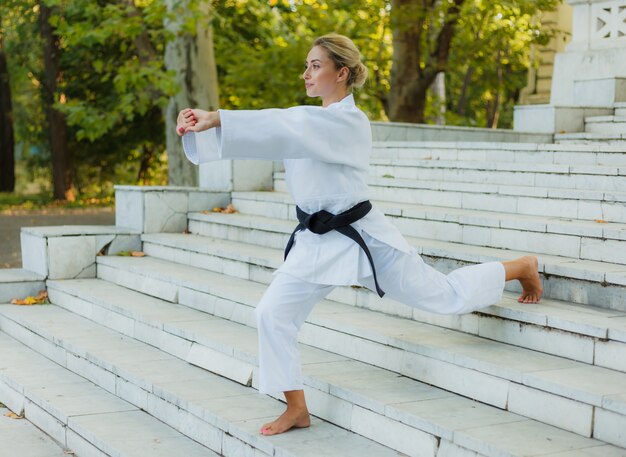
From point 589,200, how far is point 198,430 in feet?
10.8

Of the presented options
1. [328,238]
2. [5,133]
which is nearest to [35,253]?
[328,238]

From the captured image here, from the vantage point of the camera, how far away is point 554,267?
5.47m

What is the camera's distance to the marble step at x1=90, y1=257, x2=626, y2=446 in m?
4.12

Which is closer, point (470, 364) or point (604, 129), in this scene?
point (470, 364)

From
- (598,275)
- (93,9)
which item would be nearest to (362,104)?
(93,9)

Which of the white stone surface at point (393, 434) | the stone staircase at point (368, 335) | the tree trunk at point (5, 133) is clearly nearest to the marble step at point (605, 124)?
the stone staircase at point (368, 335)

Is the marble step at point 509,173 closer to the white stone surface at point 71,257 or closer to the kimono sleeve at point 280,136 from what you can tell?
the white stone surface at point 71,257

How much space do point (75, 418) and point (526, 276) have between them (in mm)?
2679

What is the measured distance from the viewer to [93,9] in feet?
50.9

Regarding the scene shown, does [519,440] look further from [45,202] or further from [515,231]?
[45,202]

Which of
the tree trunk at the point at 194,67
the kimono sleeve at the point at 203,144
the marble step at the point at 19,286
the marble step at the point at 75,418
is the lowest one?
the marble step at the point at 75,418

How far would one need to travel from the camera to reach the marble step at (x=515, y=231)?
A: 5.77 m

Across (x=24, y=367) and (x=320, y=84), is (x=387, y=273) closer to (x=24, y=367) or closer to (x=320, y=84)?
(x=320, y=84)

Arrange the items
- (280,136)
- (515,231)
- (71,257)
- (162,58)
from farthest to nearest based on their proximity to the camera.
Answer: (162,58), (71,257), (515,231), (280,136)
